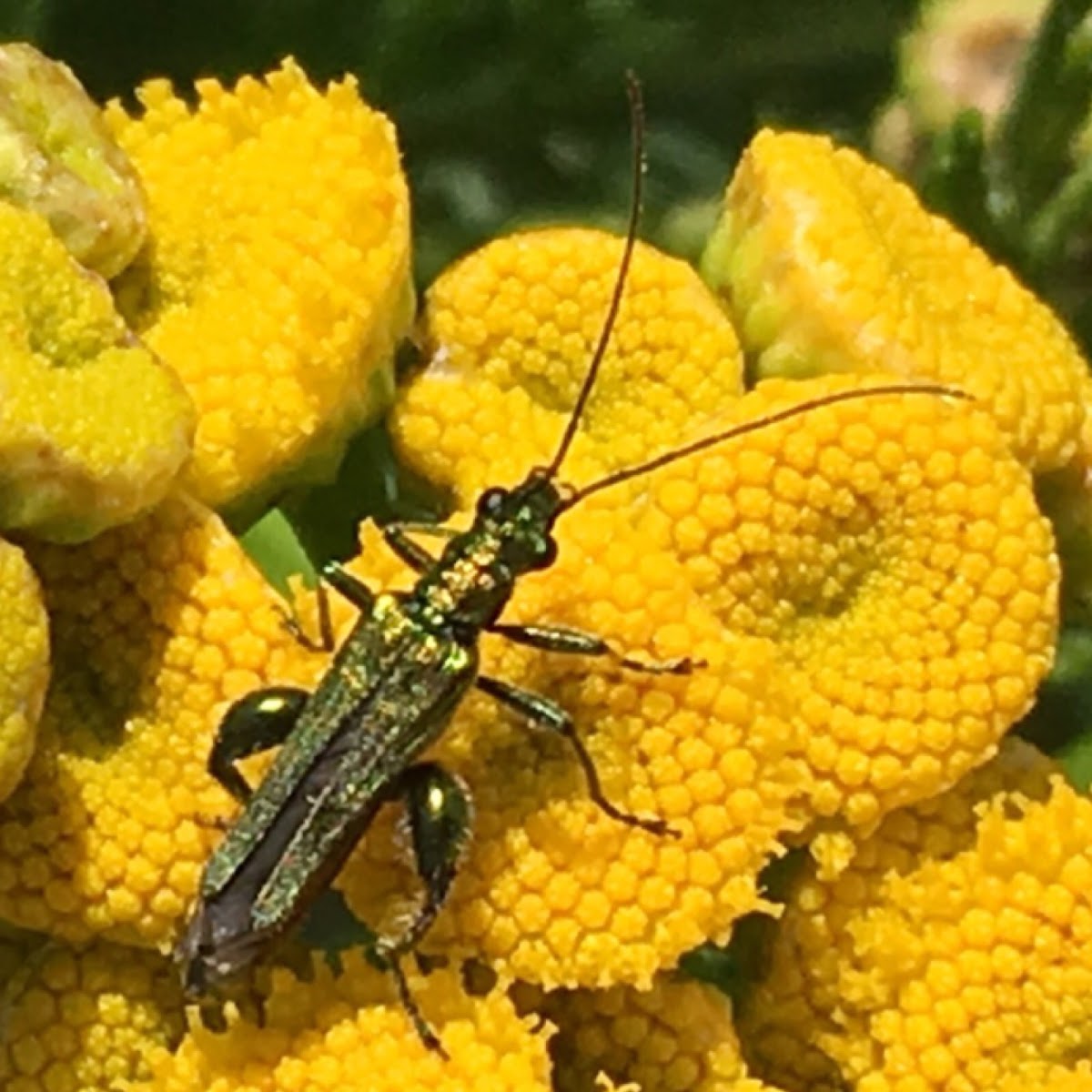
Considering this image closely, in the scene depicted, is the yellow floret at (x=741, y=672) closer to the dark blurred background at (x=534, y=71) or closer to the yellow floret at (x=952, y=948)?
the yellow floret at (x=952, y=948)

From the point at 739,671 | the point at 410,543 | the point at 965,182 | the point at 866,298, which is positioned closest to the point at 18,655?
the point at 410,543

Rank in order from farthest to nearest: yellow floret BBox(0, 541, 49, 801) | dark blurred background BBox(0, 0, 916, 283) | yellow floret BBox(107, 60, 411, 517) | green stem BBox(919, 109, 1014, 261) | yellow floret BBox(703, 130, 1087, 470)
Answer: dark blurred background BBox(0, 0, 916, 283) → green stem BBox(919, 109, 1014, 261) → yellow floret BBox(703, 130, 1087, 470) → yellow floret BBox(107, 60, 411, 517) → yellow floret BBox(0, 541, 49, 801)

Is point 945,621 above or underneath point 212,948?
above

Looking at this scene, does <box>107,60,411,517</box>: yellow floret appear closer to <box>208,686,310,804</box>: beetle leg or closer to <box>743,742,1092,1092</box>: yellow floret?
<box>208,686,310,804</box>: beetle leg

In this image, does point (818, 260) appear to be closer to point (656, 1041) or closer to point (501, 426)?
point (501, 426)

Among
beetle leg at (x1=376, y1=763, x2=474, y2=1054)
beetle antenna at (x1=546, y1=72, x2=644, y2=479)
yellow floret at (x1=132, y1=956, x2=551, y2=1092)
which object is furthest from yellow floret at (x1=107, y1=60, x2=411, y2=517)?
yellow floret at (x1=132, y1=956, x2=551, y2=1092)

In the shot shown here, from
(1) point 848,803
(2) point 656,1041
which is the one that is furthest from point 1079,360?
(2) point 656,1041
